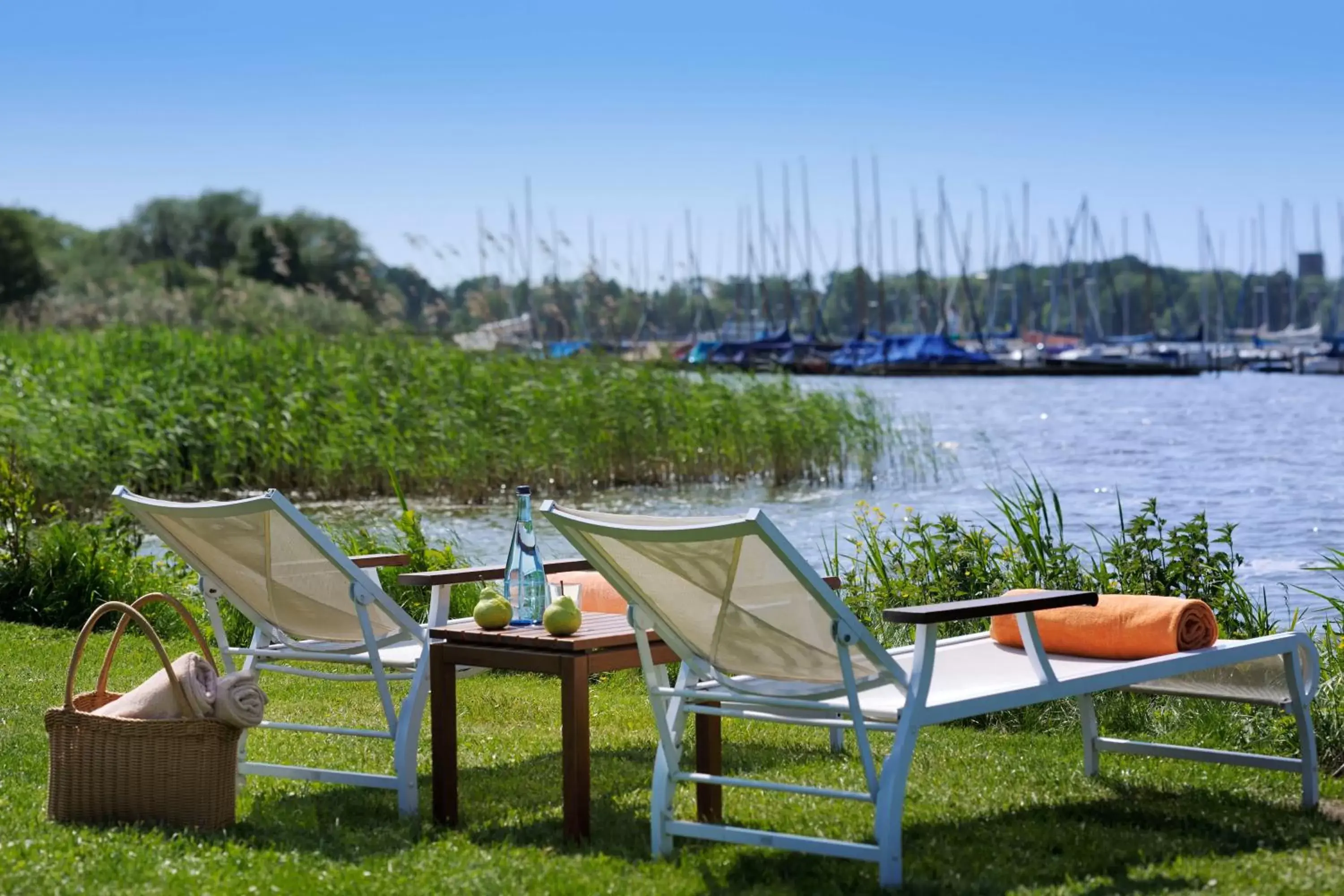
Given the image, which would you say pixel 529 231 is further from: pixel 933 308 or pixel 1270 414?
pixel 933 308

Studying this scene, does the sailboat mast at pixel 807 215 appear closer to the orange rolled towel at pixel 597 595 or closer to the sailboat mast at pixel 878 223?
the sailboat mast at pixel 878 223

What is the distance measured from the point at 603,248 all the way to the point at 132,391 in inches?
788

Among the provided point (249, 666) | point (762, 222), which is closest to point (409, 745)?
point (249, 666)

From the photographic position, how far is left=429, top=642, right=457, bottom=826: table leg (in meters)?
3.97

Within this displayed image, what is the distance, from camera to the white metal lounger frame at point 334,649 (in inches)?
154

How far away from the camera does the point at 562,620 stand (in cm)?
384

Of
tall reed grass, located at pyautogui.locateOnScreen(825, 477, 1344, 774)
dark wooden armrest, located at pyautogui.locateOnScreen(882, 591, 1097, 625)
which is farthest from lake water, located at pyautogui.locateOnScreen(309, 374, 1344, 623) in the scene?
dark wooden armrest, located at pyautogui.locateOnScreen(882, 591, 1097, 625)

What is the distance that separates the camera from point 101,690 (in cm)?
401

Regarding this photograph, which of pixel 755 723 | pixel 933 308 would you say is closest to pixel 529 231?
pixel 755 723

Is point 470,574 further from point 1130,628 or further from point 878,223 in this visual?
point 878,223

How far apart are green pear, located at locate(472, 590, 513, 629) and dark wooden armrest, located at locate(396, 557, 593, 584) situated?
33 cm

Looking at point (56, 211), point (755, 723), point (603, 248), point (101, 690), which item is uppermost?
point (56, 211)

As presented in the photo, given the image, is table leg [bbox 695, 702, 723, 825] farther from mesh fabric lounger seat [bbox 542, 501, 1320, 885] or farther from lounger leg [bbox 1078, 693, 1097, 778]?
lounger leg [bbox 1078, 693, 1097, 778]

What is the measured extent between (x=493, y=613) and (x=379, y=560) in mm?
956
